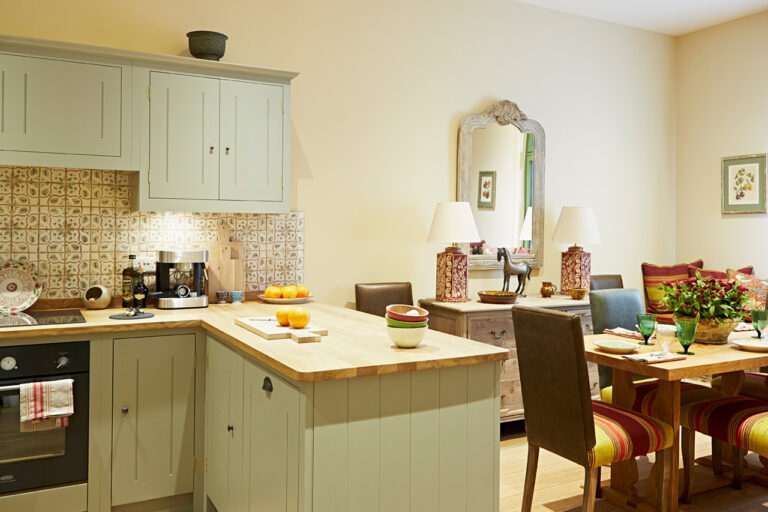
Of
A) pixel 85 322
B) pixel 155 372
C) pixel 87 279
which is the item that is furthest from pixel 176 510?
pixel 87 279

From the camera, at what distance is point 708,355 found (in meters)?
2.77

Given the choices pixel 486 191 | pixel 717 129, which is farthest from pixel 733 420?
pixel 717 129

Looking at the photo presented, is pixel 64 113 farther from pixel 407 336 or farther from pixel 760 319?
pixel 760 319

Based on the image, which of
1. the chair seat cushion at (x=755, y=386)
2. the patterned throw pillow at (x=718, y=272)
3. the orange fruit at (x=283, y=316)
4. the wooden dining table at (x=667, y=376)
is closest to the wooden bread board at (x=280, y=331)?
the orange fruit at (x=283, y=316)

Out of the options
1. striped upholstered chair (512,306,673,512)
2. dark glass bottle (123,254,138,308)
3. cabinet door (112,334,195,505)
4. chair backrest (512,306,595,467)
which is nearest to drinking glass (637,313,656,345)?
striped upholstered chair (512,306,673,512)

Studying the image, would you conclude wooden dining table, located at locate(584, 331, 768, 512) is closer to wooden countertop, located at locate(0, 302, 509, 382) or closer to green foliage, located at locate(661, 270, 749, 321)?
green foliage, located at locate(661, 270, 749, 321)

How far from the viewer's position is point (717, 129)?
206 inches

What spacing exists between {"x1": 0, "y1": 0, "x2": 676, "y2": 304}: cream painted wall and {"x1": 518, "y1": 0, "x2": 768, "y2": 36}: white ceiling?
100 millimetres

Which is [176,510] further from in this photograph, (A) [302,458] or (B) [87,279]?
(A) [302,458]

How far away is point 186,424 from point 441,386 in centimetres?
145

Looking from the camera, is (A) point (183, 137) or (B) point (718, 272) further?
(B) point (718, 272)

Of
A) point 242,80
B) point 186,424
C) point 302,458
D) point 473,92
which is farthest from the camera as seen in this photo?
point 473,92

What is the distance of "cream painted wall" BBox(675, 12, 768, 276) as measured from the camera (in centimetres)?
495

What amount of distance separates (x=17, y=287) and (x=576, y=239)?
3434 millimetres
